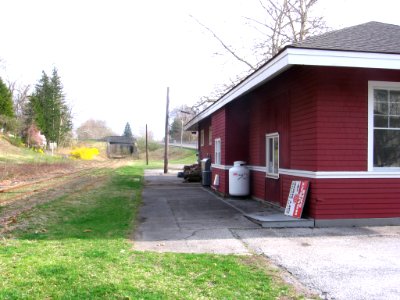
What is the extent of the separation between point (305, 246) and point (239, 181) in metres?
7.18

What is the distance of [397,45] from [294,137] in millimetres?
2977

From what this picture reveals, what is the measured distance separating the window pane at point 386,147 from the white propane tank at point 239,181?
18.6 feet

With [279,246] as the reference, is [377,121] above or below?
above

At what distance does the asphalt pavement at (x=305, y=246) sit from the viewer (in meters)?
5.20

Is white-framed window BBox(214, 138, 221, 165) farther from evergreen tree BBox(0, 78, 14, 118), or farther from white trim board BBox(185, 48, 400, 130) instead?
evergreen tree BBox(0, 78, 14, 118)

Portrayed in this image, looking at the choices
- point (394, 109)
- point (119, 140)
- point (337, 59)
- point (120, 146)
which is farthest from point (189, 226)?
point (119, 140)

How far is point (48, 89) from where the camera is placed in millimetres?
72250

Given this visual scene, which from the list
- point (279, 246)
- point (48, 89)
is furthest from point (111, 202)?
point (48, 89)

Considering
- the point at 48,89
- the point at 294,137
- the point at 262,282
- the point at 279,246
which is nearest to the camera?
the point at 262,282

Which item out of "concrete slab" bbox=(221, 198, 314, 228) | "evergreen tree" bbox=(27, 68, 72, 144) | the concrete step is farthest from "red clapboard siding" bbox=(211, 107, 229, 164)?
"evergreen tree" bbox=(27, 68, 72, 144)

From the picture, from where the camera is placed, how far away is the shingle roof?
871cm

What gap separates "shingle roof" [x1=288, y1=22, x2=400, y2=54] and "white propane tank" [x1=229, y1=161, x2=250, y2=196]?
5532 mm

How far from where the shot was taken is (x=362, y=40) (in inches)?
377

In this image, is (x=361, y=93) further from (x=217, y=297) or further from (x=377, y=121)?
(x=217, y=297)
